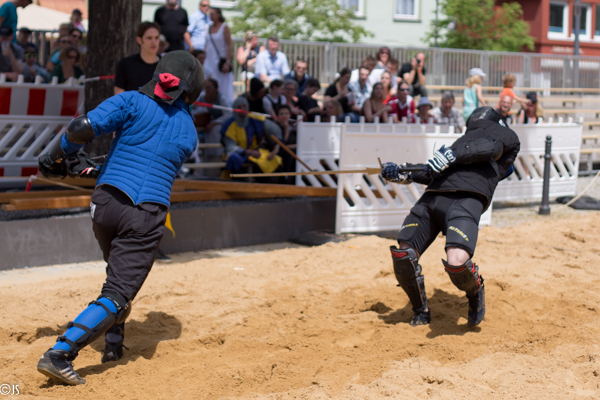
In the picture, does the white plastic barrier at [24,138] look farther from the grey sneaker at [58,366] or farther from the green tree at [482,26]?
the green tree at [482,26]

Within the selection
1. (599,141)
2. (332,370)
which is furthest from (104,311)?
(599,141)

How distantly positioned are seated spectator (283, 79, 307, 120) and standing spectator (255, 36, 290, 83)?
148 cm

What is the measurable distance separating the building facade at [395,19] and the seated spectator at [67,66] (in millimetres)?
17815

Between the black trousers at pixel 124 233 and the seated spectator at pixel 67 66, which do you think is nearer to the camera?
the black trousers at pixel 124 233

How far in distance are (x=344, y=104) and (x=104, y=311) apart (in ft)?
26.8

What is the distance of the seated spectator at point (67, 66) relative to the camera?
10930 millimetres

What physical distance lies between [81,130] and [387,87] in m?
8.77

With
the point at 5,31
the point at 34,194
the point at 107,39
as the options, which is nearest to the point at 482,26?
the point at 5,31

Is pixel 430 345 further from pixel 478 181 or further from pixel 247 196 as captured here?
pixel 247 196

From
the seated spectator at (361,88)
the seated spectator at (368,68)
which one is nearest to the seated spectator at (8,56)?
the seated spectator at (361,88)

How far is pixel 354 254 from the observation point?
7.77 m

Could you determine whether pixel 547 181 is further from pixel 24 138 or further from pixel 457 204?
pixel 24 138

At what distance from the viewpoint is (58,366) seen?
384 centimetres

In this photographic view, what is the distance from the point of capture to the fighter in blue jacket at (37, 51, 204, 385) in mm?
4109
